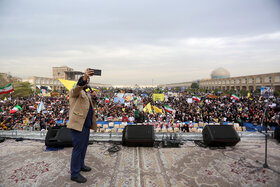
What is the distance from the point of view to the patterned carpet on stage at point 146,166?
9.45 feet

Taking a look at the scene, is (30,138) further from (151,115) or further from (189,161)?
(151,115)

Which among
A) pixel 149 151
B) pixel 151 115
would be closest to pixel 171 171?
pixel 149 151

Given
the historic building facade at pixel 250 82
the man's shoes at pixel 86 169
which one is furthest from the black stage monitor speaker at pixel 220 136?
the historic building facade at pixel 250 82

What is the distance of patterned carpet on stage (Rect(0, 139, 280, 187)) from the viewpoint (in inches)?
113

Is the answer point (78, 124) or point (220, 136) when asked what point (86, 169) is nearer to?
point (78, 124)

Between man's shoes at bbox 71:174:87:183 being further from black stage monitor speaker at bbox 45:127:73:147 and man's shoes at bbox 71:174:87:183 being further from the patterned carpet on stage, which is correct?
black stage monitor speaker at bbox 45:127:73:147

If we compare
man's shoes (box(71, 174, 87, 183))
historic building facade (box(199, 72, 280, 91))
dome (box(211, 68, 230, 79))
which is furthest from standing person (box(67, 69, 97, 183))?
dome (box(211, 68, 230, 79))

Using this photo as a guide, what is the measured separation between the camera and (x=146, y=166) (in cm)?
344

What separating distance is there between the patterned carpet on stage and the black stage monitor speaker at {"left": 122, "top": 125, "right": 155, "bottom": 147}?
0.16 meters

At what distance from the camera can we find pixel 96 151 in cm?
429

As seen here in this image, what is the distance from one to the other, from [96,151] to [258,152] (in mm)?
4526

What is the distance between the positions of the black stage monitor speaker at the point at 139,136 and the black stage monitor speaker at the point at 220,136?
1.71 m

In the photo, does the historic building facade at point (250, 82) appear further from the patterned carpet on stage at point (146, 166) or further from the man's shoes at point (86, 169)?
the man's shoes at point (86, 169)

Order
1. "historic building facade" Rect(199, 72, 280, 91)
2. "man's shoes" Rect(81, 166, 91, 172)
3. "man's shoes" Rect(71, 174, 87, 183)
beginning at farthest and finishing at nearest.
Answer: "historic building facade" Rect(199, 72, 280, 91) < "man's shoes" Rect(81, 166, 91, 172) < "man's shoes" Rect(71, 174, 87, 183)
